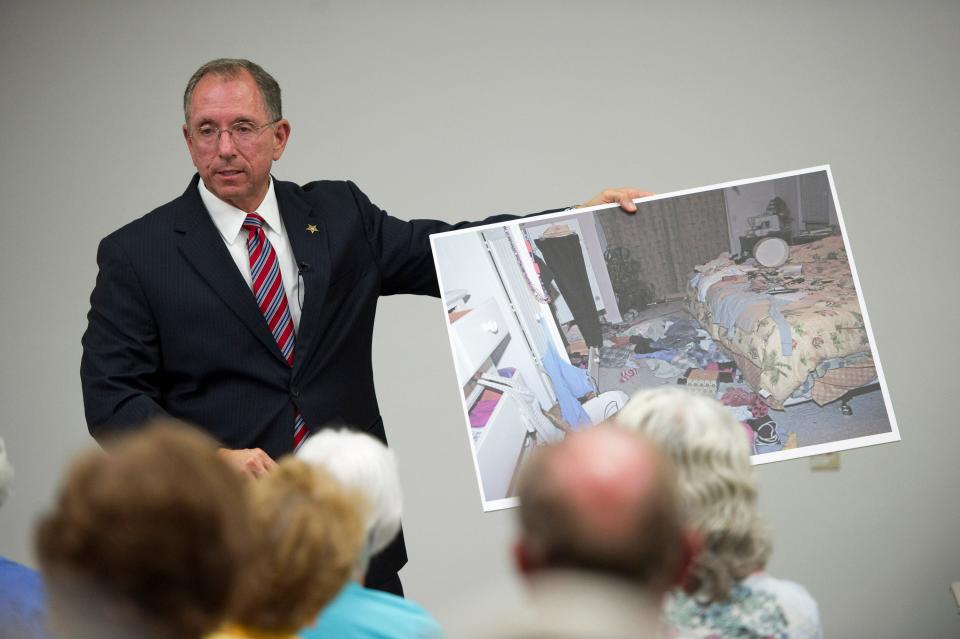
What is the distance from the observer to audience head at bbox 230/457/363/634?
158 centimetres

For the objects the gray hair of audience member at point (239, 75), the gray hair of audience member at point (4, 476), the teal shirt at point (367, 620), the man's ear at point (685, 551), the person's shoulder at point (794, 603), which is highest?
the gray hair of audience member at point (239, 75)

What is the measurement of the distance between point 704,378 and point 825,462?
1.15 feet

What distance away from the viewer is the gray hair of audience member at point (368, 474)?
208 cm

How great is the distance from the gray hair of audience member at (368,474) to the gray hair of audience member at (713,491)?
0.44 m

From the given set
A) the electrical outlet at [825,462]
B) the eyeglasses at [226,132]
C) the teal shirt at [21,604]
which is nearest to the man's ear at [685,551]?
the teal shirt at [21,604]

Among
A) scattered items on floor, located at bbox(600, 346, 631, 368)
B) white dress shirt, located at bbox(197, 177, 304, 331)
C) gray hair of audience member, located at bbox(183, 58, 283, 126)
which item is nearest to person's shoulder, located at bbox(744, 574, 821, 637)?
scattered items on floor, located at bbox(600, 346, 631, 368)

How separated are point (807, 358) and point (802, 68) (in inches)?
87.4

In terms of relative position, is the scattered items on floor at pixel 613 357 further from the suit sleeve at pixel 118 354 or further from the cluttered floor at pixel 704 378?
the suit sleeve at pixel 118 354

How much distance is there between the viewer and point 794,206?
315 cm

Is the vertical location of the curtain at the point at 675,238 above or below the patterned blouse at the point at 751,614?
above

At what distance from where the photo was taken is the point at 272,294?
3.12m

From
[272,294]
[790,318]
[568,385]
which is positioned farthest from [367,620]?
[790,318]

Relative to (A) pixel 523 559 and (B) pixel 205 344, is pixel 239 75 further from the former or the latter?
(A) pixel 523 559

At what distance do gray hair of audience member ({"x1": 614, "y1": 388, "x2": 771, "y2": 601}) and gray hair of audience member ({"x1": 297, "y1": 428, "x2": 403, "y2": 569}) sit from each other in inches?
17.5
